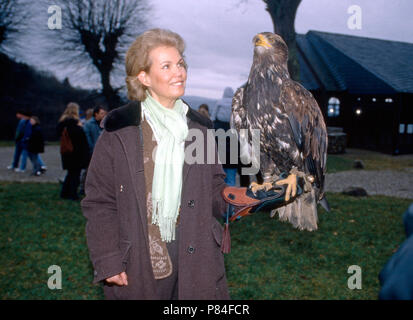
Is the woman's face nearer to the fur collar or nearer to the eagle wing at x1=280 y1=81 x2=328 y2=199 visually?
A: the fur collar

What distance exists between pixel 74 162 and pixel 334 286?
17.6 feet

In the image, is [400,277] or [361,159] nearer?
[400,277]

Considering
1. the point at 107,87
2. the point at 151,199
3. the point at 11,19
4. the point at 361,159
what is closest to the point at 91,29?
the point at 107,87

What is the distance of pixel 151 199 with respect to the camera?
6.34 ft

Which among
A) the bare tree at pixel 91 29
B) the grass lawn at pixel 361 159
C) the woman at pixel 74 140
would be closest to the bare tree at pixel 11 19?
the bare tree at pixel 91 29

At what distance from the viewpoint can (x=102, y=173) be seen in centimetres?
187

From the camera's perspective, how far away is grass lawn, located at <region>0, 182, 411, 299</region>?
12.9 feet

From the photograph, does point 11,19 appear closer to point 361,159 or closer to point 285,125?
point 361,159

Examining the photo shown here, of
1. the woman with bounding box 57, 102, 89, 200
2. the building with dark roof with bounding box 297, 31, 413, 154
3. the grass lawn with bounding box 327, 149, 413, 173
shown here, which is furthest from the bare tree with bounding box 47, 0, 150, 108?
the grass lawn with bounding box 327, 149, 413, 173

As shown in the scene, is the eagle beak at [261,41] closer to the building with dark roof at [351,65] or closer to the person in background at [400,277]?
the building with dark roof at [351,65]

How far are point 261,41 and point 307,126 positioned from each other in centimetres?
54

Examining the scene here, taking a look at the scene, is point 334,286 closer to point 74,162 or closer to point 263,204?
point 263,204

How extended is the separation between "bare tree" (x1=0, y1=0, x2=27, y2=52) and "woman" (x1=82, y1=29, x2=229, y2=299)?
1901 centimetres
